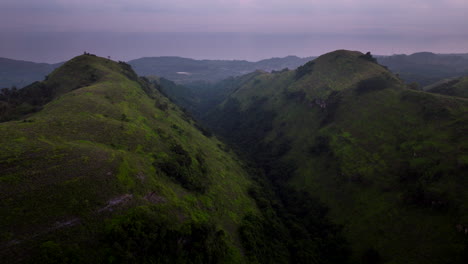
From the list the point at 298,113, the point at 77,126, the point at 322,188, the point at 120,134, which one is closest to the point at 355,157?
the point at 322,188

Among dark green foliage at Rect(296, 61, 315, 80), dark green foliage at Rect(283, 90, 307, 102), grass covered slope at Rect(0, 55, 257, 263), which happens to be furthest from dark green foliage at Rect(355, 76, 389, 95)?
grass covered slope at Rect(0, 55, 257, 263)

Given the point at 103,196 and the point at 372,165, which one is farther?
the point at 372,165

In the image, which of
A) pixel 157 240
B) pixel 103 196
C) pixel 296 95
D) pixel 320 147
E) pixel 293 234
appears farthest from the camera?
pixel 296 95

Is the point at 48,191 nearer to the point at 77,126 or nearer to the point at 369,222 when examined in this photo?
the point at 77,126

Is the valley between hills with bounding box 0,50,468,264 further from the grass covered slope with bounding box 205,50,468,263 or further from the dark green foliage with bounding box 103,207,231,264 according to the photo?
the grass covered slope with bounding box 205,50,468,263

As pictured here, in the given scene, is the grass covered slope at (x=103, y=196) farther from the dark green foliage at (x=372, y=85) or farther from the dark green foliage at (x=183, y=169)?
the dark green foliage at (x=372, y=85)

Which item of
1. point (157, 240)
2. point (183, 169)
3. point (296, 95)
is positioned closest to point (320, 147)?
point (296, 95)

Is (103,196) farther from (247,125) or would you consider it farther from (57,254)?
(247,125)

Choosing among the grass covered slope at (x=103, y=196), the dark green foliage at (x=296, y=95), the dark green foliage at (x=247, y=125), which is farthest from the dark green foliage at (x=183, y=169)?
the dark green foliage at (x=296, y=95)
